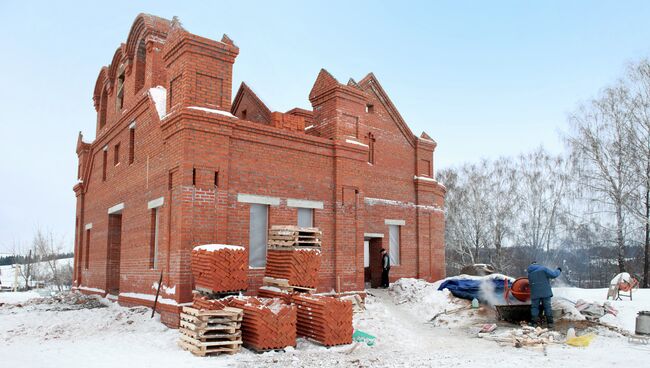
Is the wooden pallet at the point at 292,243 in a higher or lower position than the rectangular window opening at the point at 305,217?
lower

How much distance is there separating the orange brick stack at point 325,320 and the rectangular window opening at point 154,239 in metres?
4.79

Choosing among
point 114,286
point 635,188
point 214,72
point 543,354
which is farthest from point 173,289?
point 635,188

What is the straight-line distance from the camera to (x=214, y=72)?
40.6 feet

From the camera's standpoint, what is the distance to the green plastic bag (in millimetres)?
10977

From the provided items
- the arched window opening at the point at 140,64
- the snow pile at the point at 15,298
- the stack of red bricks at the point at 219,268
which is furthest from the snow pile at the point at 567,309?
the snow pile at the point at 15,298

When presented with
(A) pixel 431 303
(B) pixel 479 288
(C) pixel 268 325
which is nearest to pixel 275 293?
(C) pixel 268 325

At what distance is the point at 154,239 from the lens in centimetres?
1348

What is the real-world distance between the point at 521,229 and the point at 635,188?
469 inches

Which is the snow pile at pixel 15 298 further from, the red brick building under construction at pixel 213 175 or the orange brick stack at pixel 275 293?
the orange brick stack at pixel 275 293

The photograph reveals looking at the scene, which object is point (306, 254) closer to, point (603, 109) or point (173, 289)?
point (173, 289)

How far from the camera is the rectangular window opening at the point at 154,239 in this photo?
13.2 m

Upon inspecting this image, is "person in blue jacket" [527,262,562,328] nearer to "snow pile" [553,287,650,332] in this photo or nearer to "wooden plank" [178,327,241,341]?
"snow pile" [553,287,650,332]

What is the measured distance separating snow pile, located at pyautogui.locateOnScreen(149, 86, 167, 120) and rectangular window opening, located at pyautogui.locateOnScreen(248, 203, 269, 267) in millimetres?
3543

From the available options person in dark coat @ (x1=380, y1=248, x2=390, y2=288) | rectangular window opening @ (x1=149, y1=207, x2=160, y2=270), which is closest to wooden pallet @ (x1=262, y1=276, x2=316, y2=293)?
rectangular window opening @ (x1=149, y1=207, x2=160, y2=270)
